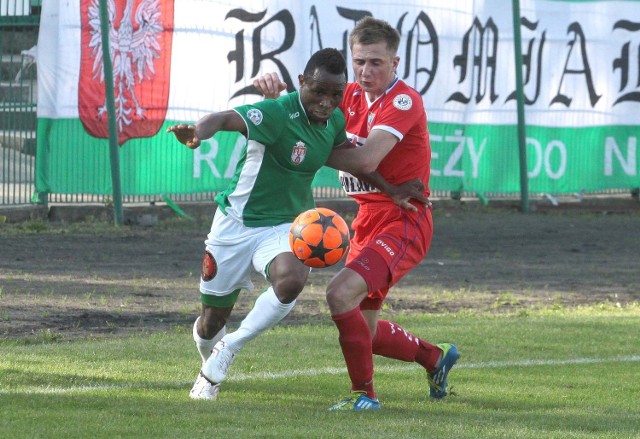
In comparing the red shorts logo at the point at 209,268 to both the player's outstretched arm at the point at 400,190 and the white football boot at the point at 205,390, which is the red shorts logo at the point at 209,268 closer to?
the white football boot at the point at 205,390

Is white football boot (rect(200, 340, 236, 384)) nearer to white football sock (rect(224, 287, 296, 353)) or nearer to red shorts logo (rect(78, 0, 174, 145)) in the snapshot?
white football sock (rect(224, 287, 296, 353))

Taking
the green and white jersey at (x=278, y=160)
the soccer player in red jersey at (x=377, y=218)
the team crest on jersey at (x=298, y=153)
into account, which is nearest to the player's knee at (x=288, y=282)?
the soccer player in red jersey at (x=377, y=218)

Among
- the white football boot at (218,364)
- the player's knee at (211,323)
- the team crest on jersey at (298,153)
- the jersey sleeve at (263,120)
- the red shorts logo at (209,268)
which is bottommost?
the white football boot at (218,364)

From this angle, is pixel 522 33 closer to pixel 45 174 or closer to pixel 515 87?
pixel 515 87

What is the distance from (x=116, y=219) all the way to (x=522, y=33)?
7.53 m

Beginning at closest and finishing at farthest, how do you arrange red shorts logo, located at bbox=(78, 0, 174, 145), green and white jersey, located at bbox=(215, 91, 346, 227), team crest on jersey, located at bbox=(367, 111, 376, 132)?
green and white jersey, located at bbox=(215, 91, 346, 227), team crest on jersey, located at bbox=(367, 111, 376, 132), red shorts logo, located at bbox=(78, 0, 174, 145)

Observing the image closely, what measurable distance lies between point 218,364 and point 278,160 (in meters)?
1.15

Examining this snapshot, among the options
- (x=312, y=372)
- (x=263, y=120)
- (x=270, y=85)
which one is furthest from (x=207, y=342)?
(x=270, y=85)

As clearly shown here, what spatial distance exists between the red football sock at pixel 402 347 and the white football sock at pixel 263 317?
0.71 m

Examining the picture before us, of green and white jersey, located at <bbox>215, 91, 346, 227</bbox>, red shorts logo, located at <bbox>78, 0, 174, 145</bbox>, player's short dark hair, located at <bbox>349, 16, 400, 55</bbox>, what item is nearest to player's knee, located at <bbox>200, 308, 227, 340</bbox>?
green and white jersey, located at <bbox>215, 91, 346, 227</bbox>

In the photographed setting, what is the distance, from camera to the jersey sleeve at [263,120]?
22.5 ft

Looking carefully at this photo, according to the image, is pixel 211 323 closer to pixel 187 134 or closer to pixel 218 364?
pixel 218 364

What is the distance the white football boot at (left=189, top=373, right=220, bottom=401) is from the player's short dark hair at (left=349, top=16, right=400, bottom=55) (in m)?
2.03

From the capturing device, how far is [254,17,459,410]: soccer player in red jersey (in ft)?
22.3
